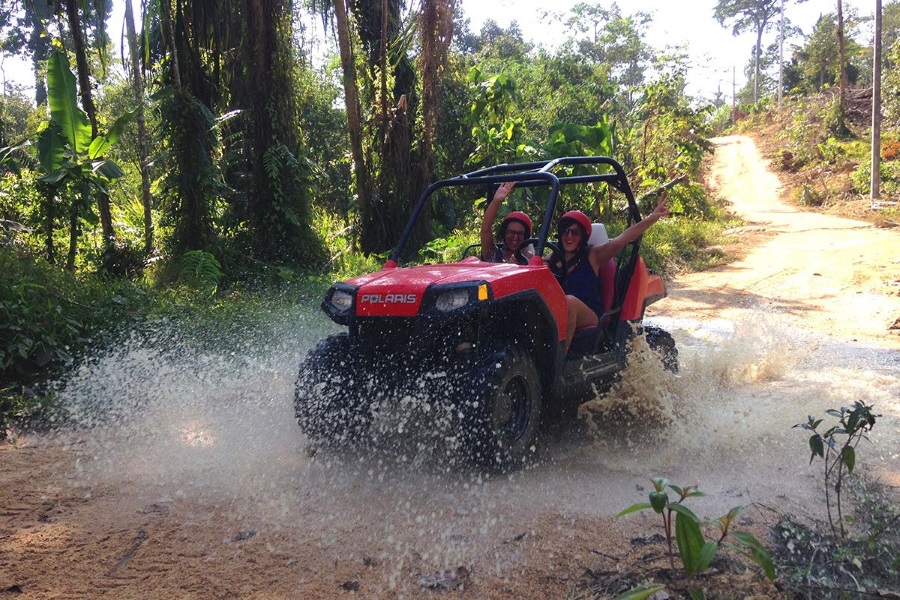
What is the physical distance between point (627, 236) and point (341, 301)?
1.86 m

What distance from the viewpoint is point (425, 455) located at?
4172 mm

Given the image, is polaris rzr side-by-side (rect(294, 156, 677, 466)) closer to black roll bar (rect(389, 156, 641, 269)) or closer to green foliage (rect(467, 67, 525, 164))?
black roll bar (rect(389, 156, 641, 269))

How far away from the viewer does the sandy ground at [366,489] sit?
9.91ft

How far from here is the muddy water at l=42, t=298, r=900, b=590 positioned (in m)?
3.53

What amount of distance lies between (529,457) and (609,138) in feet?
34.2

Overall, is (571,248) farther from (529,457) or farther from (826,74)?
(826,74)

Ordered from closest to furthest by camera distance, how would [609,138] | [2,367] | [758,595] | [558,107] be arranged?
1. [758,595]
2. [2,367]
3. [609,138]
4. [558,107]

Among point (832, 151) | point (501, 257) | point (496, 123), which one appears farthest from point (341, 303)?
point (832, 151)

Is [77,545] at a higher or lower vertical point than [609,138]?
lower

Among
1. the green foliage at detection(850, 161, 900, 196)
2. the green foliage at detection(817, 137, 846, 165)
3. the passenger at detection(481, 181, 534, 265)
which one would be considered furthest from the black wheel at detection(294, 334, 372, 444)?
the green foliage at detection(817, 137, 846, 165)

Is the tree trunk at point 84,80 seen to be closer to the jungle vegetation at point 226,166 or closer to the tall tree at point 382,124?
the jungle vegetation at point 226,166

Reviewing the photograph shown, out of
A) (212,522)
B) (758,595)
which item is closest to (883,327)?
(758,595)

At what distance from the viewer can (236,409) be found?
17.3ft

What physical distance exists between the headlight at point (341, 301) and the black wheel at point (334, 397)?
0.21 m
